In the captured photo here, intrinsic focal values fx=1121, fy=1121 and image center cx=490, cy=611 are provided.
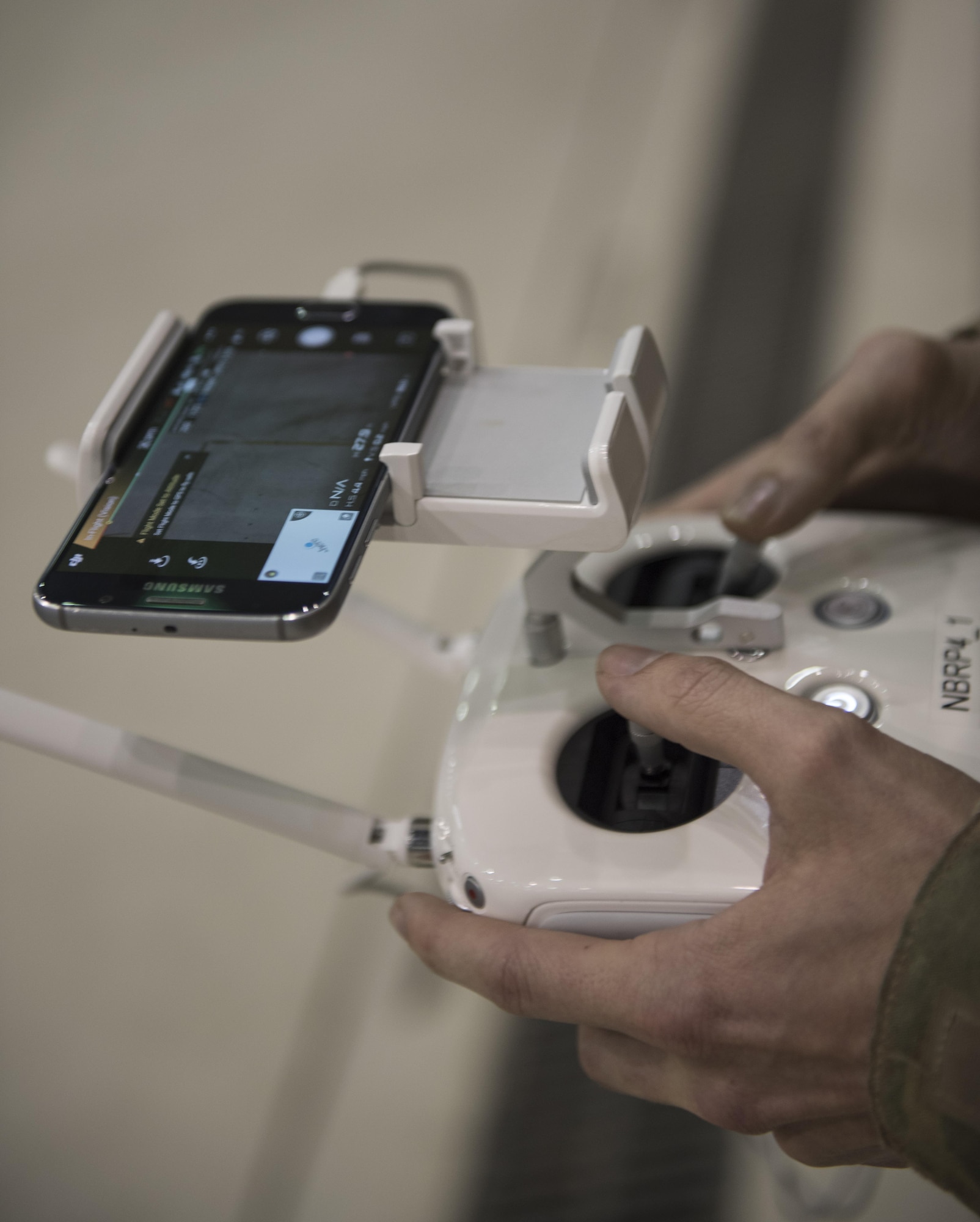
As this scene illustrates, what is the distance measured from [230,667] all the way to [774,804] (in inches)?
37.7

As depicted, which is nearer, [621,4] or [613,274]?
[613,274]

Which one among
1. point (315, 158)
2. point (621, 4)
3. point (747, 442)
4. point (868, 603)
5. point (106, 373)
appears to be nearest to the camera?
point (868, 603)

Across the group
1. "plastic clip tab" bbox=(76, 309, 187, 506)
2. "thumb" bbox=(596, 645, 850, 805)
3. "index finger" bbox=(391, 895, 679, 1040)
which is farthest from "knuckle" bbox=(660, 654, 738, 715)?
"plastic clip tab" bbox=(76, 309, 187, 506)

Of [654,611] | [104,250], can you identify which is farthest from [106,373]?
[654,611]

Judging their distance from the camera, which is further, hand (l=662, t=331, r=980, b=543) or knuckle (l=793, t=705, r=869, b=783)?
hand (l=662, t=331, r=980, b=543)

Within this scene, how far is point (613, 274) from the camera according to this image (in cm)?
197

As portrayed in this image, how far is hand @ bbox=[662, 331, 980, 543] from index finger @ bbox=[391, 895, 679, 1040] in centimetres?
32

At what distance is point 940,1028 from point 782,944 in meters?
0.08

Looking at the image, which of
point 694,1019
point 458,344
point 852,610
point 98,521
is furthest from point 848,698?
point 98,521

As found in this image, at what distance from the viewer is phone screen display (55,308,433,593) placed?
0.57 meters

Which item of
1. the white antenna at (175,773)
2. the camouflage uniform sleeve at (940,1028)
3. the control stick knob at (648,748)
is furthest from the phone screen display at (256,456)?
the camouflage uniform sleeve at (940,1028)

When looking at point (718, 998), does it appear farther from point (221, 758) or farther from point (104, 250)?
point (104, 250)

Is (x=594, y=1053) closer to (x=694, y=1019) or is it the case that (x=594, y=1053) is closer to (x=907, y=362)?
(x=694, y=1019)

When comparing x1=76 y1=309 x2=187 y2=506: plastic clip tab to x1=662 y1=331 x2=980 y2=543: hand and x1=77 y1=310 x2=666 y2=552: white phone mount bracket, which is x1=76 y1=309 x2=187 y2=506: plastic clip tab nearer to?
x1=77 y1=310 x2=666 y2=552: white phone mount bracket
